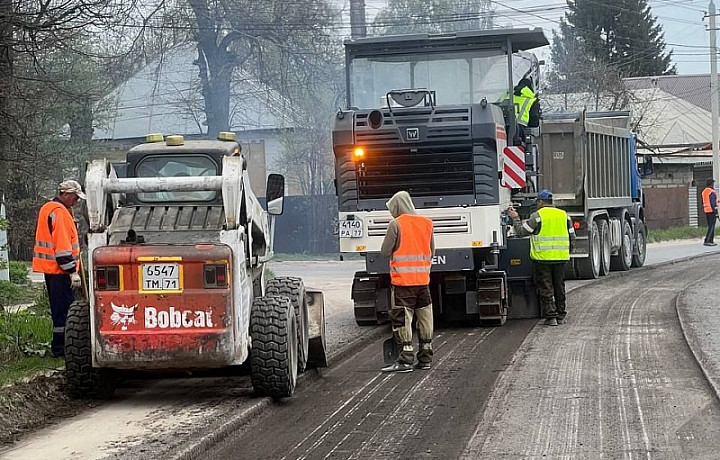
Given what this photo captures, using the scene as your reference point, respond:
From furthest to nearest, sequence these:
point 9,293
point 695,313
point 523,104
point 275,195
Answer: point 9,293, point 523,104, point 695,313, point 275,195

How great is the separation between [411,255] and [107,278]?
336 cm

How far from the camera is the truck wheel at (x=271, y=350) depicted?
938 cm

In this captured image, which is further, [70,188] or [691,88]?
[691,88]

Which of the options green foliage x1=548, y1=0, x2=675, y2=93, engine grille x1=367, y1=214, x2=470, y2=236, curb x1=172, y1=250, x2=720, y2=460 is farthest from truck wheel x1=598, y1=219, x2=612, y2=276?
green foliage x1=548, y1=0, x2=675, y2=93

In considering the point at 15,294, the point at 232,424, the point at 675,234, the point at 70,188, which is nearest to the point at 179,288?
the point at 232,424

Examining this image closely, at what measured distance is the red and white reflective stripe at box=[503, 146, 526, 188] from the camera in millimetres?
14914

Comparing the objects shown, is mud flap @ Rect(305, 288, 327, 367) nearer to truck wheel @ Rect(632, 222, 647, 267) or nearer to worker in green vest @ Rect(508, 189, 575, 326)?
worker in green vest @ Rect(508, 189, 575, 326)

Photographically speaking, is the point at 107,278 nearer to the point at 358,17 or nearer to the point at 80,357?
the point at 80,357

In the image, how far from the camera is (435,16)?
152 feet

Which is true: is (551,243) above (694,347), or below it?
above

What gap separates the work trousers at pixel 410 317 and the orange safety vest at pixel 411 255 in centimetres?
10

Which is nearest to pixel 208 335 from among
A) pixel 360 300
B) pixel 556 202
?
pixel 360 300

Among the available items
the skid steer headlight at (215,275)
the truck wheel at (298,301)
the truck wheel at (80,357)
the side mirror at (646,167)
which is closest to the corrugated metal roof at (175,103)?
the side mirror at (646,167)

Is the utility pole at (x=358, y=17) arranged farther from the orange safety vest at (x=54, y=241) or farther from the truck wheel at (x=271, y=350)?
the truck wheel at (x=271, y=350)
